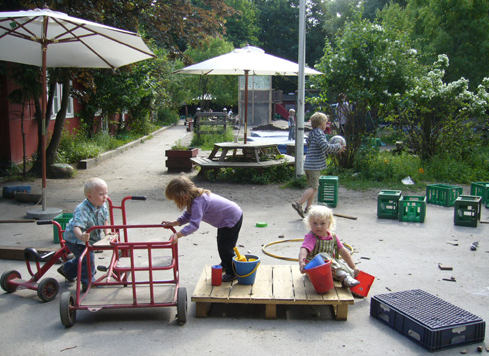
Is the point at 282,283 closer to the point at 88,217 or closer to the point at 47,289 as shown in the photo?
the point at 88,217

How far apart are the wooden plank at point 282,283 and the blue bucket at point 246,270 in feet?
0.80

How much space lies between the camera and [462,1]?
21.7 m

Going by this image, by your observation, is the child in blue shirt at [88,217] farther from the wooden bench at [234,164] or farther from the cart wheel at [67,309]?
the wooden bench at [234,164]

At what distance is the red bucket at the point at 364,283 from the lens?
5.03 meters

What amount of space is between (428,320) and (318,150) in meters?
4.68

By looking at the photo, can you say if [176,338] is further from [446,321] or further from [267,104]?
[267,104]

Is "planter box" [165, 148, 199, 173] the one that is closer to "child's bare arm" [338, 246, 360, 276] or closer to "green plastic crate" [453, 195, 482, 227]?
"green plastic crate" [453, 195, 482, 227]

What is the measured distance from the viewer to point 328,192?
9594 millimetres

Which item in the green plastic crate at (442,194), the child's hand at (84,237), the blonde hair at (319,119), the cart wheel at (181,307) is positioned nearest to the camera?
the cart wheel at (181,307)

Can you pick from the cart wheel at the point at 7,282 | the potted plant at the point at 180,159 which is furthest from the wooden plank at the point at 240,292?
the potted plant at the point at 180,159

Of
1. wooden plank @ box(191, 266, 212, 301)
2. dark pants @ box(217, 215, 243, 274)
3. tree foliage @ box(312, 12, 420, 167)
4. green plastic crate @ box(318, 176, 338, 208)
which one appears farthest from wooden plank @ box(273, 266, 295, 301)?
tree foliage @ box(312, 12, 420, 167)

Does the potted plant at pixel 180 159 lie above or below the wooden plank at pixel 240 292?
above

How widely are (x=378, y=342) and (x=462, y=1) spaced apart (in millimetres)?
21359

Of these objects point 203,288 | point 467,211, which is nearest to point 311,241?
point 203,288
